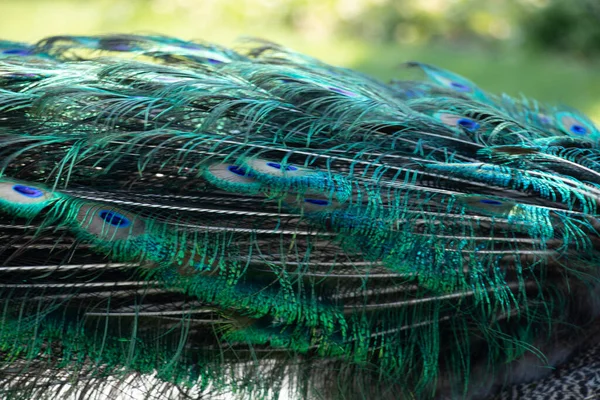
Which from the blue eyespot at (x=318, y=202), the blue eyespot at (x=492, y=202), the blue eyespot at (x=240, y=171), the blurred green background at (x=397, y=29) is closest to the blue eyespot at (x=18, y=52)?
the blue eyespot at (x=240, y=171)

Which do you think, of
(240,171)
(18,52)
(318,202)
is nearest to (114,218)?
(240,171)

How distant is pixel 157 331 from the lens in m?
1.78

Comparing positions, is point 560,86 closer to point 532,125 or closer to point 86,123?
point 532,125

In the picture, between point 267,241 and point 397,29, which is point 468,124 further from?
point 397,29

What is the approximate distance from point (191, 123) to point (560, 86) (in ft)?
14.0

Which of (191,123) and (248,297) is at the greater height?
(191,123)

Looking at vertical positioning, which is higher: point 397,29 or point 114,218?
point 397,29

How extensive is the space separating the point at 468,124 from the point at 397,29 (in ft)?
17.5

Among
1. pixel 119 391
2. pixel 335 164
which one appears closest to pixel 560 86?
pixel 335 164

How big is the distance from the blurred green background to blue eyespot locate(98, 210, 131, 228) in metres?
4.13

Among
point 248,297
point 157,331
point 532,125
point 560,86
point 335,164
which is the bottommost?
point 157,331

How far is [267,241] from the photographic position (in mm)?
1777

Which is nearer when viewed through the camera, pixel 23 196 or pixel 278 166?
pixel 23 196

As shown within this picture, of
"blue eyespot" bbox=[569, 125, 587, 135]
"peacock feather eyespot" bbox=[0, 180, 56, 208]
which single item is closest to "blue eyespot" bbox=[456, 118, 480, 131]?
"blue eyespot" bbox=[569, 125, 587, 135]
